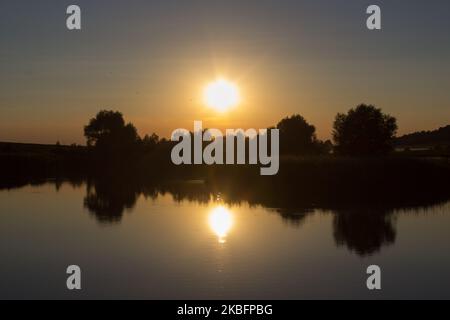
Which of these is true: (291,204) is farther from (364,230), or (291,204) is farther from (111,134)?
(111,134)

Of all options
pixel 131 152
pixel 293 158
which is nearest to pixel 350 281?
pixel 293 158

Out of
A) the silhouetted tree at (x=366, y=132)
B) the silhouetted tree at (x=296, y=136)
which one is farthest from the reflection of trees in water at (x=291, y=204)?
the silhouetted tree at (x=296, y=136)

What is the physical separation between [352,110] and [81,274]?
180 ft

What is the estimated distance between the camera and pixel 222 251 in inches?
821

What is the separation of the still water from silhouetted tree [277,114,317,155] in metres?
44.3

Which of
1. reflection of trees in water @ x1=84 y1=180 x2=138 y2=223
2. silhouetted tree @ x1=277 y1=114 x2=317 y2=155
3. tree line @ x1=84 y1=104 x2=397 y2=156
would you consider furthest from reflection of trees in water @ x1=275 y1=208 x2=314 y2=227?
silhouetted tree @ x1=277 y1=114 x2=317 y2=155

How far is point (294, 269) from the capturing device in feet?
60.0

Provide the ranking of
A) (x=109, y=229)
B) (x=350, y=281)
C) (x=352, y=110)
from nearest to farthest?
(x=350, y=281) → (x=109, y=229) → (x=352, y=110)

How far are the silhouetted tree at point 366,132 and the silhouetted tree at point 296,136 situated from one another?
11.8m

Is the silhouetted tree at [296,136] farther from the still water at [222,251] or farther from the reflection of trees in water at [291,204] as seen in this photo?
the still water at [222,251]

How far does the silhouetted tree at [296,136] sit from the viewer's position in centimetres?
7881

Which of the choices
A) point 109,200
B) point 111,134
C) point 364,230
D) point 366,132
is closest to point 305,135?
point 366,132

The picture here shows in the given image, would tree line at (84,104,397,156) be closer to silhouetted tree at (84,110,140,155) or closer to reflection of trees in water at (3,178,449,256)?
silhouetted tree at (84,110,140,155)

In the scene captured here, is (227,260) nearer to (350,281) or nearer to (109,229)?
(350,281)
